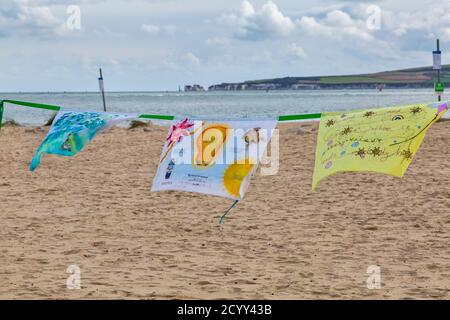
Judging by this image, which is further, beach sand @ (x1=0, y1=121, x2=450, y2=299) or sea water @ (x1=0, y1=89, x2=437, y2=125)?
sea water @ (x1=0, y1=89, x2=437, y2=125)

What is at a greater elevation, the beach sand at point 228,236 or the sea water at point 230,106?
the sea water at point 230,106

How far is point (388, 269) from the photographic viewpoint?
26.3 feet

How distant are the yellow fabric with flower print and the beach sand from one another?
149 cm

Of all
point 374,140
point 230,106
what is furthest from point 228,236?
point 230,106

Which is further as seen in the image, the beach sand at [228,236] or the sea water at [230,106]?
the sea water at [230,106]

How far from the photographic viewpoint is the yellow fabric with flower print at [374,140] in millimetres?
6055

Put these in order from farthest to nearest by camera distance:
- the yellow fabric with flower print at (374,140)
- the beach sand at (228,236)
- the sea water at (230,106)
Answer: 1. the sea water at (230,106)
2. the beach sand at (228,236)
3. the yellow fabric with flower print at (374,140)

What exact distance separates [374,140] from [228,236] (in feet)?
12.8

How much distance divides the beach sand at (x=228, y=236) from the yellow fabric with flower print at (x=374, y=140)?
4.89 ft

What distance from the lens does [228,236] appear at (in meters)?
9.75

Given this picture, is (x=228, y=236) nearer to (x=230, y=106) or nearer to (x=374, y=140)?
(x=374, y=140)

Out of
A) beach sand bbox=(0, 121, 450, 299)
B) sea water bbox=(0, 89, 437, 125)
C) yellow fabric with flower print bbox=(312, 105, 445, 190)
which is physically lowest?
beach sand bbox=(0, 121, 450, 299)

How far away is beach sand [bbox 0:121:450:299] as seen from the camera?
7398 millimetres
